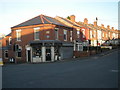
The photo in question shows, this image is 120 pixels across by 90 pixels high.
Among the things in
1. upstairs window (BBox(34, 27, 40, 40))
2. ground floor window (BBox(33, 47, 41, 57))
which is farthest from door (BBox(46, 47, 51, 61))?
upstairs window (BBox(34, 27, 40, 40))

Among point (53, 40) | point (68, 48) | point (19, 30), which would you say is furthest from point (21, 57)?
point (68, 48)

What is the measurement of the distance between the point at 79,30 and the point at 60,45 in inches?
401

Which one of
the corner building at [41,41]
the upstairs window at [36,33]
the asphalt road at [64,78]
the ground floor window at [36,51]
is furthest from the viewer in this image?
the upstairs window at [36,33]

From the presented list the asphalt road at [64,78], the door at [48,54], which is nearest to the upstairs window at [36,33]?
the door at [48,54]

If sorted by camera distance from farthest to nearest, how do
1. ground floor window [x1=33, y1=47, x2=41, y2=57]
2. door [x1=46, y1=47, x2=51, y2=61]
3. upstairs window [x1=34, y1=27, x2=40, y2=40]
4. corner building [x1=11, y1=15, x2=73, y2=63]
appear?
upstairs window [x1=34, y1=27, x2=40, y2=40], ground floor window [x1=33, y1=47, x2=41, y2=57], door [x1=46, y1=47, x2=51, y2=61], corner building [x1=11, y1=15, x2=73, y2=63]

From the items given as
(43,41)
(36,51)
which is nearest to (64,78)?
(43,41)

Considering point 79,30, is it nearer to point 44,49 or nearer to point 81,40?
point 81,40

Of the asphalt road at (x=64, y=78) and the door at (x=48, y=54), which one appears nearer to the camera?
the asphalt road at (x=64, y=78)

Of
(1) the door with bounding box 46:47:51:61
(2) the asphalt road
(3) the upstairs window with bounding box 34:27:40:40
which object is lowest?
(2) the asphalt road

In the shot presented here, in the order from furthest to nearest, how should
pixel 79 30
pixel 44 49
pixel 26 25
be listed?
pixel 79 30, pixel 26 25, pixel 44 49

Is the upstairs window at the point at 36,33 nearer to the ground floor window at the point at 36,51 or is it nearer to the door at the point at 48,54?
the ground floor window at the point at 36,51

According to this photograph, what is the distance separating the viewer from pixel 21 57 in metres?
28.0

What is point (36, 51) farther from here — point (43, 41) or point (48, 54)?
point (43, 41)

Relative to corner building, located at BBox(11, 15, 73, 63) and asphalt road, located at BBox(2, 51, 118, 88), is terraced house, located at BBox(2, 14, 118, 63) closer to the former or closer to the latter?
corner building, located at BBox(11, 15, 73, 63)
